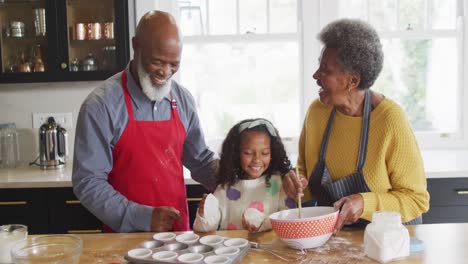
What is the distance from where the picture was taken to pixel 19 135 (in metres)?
3.43

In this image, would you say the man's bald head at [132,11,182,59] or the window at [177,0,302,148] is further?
the window at [177,0,302,148]

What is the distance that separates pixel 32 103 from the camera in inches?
135

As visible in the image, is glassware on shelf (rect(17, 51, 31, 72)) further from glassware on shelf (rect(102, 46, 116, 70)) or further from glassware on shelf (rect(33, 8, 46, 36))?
glassware on shelf (rect(102, 46, 116, 70))

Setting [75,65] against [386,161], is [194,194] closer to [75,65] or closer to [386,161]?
[75,65]

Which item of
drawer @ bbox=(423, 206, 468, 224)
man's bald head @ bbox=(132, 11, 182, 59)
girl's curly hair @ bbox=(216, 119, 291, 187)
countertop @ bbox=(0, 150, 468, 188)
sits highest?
man's bald head @ bbox=(132, 11, 182, 59)

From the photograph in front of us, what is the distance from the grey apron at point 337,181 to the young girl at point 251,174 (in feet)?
0.40

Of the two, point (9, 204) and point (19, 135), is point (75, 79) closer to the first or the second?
point (19, 135)

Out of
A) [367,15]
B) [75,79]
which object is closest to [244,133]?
[75,79]

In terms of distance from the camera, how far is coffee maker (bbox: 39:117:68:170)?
3.20 metres

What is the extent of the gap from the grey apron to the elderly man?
482 millimetres

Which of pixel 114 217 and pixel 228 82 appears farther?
pixel 228 82

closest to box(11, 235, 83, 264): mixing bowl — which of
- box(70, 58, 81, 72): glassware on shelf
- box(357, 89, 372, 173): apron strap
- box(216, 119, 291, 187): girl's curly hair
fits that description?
box(216, 119, 291, 187): girl's curly hair

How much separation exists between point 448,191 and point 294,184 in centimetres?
133

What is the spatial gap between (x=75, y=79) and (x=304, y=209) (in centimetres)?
195
